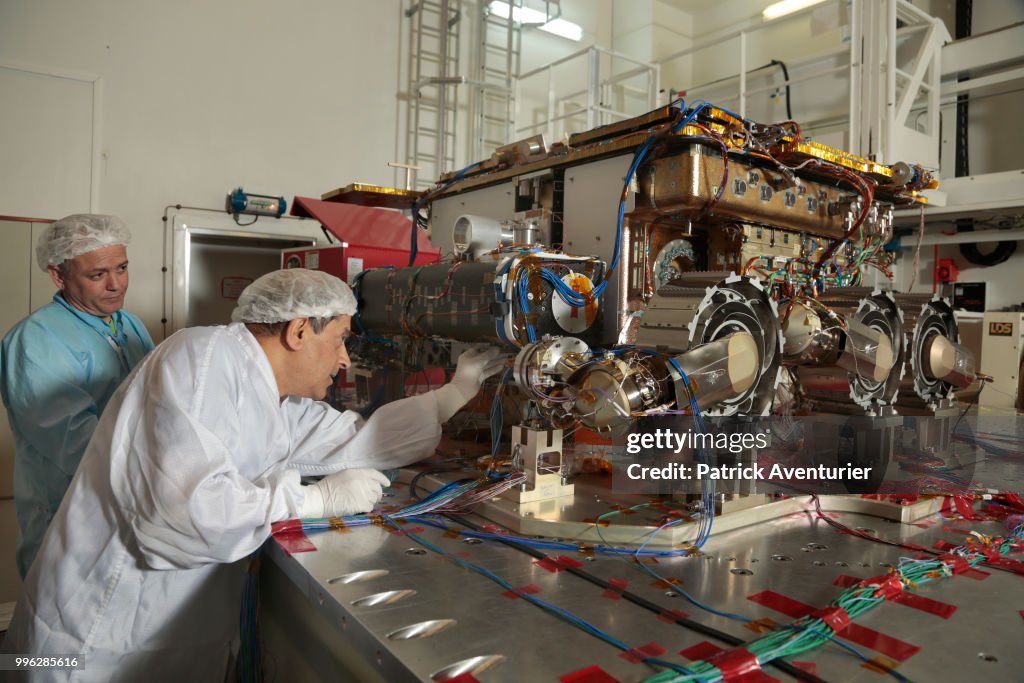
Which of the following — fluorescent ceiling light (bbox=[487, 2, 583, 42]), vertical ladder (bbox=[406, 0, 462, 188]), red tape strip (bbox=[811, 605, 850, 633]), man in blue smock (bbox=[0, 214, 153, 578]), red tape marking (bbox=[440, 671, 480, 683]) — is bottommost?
red tape marking (bbox=[440, 671, 480, 683])

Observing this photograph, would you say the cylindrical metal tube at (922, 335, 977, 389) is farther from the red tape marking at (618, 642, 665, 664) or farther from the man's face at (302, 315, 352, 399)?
the man's face at (302, 315, 352, 399)

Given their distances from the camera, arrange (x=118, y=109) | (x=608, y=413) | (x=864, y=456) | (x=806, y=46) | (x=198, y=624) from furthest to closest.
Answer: (x=806, y=46), (x=118, y=109), (x=864, y=456), (x=198, y=624), (x=608, y=413)

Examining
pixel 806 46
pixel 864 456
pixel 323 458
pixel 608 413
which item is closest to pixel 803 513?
pixel 864 456

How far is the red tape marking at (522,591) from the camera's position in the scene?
95cm

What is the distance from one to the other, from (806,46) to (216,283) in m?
5.00

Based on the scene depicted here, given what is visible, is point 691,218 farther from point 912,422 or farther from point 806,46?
point 806,46

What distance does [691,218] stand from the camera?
1.56 metres

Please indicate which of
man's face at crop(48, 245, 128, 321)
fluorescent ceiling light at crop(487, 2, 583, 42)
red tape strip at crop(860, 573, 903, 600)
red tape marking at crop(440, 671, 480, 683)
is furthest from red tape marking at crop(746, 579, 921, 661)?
fluorescent ceiling light at crop(487, 2, 583, 42)

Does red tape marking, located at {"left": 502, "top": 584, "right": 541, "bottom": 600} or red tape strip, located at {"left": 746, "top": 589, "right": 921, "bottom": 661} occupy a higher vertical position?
red tape strip, located at {"left": 746, "top": 589, "right": 921, "bottom": 661}

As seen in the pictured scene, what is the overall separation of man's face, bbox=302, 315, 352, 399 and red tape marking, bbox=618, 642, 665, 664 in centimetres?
86

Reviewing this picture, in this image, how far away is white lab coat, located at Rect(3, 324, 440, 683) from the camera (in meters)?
1.10

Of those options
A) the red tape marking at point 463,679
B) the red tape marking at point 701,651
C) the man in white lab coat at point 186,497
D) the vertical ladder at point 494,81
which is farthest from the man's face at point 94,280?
the vertical ladder at point 494,81

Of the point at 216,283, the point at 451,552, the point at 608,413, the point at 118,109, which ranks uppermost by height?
the point at 118,109

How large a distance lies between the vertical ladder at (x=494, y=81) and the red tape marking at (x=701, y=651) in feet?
14.9
